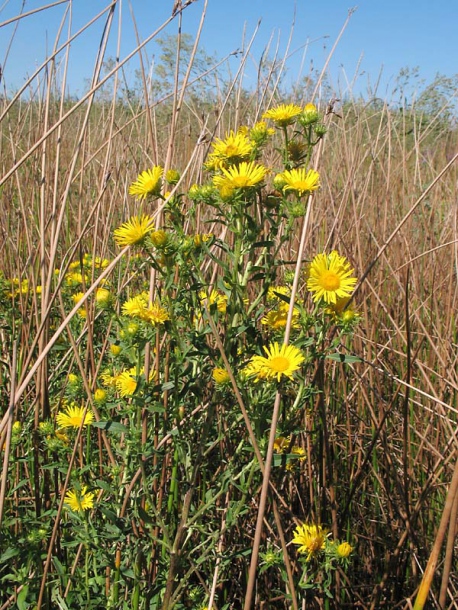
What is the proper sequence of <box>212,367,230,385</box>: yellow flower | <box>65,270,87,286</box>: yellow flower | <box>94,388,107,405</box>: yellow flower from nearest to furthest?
1. <box>212,367,230,385</box>: yellow flower
2. <box>94,388,107,405</box>: yellow flower
3. <box>65,270,87,286</box>: yellow flower

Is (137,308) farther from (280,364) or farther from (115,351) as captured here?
(280,364)

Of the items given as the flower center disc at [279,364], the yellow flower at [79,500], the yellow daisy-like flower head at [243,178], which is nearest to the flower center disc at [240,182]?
the yellow daisy-like flower head at [243,178]

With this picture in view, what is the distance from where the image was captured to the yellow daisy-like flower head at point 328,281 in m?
0.92

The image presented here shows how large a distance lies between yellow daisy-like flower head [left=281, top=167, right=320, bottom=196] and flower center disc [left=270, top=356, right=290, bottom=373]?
284mm

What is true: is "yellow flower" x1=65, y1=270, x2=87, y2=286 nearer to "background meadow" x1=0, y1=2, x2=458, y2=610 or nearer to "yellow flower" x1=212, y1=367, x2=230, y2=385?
"background meadow" x1=0, y1=2, x2=458, y2=610

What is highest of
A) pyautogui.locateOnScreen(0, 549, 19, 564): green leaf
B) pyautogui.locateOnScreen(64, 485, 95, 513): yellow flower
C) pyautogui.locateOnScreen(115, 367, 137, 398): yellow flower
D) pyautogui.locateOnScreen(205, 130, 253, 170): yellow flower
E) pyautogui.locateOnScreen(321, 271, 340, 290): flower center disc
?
pyautogui.locateOnScreen(205, 130, 253, 170): yellow flower

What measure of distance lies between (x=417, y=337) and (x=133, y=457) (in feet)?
3.96

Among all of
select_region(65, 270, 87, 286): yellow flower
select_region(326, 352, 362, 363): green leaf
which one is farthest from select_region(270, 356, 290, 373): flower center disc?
select_region(65, 270, 87, 286): yellow flower

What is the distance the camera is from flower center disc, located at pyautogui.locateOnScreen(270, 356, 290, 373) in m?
0.81

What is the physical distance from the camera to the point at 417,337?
75.9 inches

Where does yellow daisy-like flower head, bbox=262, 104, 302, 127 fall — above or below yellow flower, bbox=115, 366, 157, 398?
above

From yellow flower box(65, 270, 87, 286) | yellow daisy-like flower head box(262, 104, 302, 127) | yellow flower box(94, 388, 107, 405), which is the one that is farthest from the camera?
yellow flower box(65, 270, 87, 286)

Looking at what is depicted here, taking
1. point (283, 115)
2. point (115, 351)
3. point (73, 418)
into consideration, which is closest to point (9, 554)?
point (73, 418)

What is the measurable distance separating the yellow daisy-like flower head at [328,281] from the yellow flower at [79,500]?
576 millimetres
